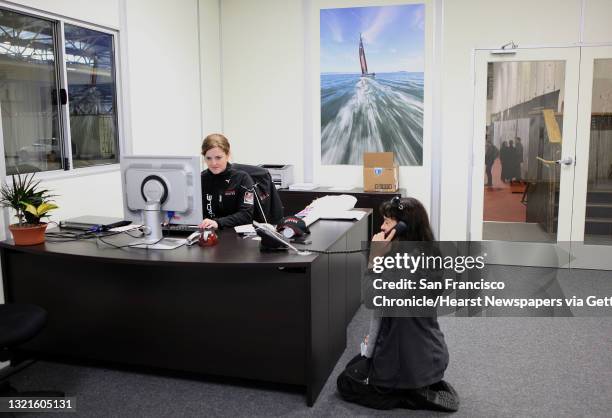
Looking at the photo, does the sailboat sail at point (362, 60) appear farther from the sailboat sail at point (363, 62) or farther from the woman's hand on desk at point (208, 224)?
the woman's hand on desk at point (208, 224)

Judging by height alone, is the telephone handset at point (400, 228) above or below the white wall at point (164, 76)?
below

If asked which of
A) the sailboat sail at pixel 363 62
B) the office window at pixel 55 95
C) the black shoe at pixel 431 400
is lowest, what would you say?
the black shoe at pixel 431 400

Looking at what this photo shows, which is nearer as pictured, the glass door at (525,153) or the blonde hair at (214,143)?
the blonde hair at (214,143)

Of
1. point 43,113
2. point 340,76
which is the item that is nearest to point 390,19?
point 340,76

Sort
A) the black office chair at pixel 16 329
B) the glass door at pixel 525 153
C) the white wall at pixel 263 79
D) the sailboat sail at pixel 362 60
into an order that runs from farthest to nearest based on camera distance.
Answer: the white wall at pixel 263 79, the sailboat sail at pixel 362 60, the glass door at pixel 525 153, the black office chair at pixel 16 329

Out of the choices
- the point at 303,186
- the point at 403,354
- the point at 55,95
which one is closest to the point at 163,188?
the point at 55,95

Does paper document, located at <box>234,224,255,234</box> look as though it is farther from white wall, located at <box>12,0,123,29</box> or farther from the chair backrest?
white wall, located at <box>12,0,123,29</box>

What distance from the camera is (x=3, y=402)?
280 cm

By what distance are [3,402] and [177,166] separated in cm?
142

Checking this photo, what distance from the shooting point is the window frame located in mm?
3564

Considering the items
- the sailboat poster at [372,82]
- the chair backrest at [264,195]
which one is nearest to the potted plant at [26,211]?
the chair backrest at [264,195]

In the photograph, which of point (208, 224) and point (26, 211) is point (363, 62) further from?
point (26, 211)

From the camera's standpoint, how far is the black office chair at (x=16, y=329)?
8.42 ft

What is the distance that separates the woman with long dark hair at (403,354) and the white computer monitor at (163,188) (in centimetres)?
100
